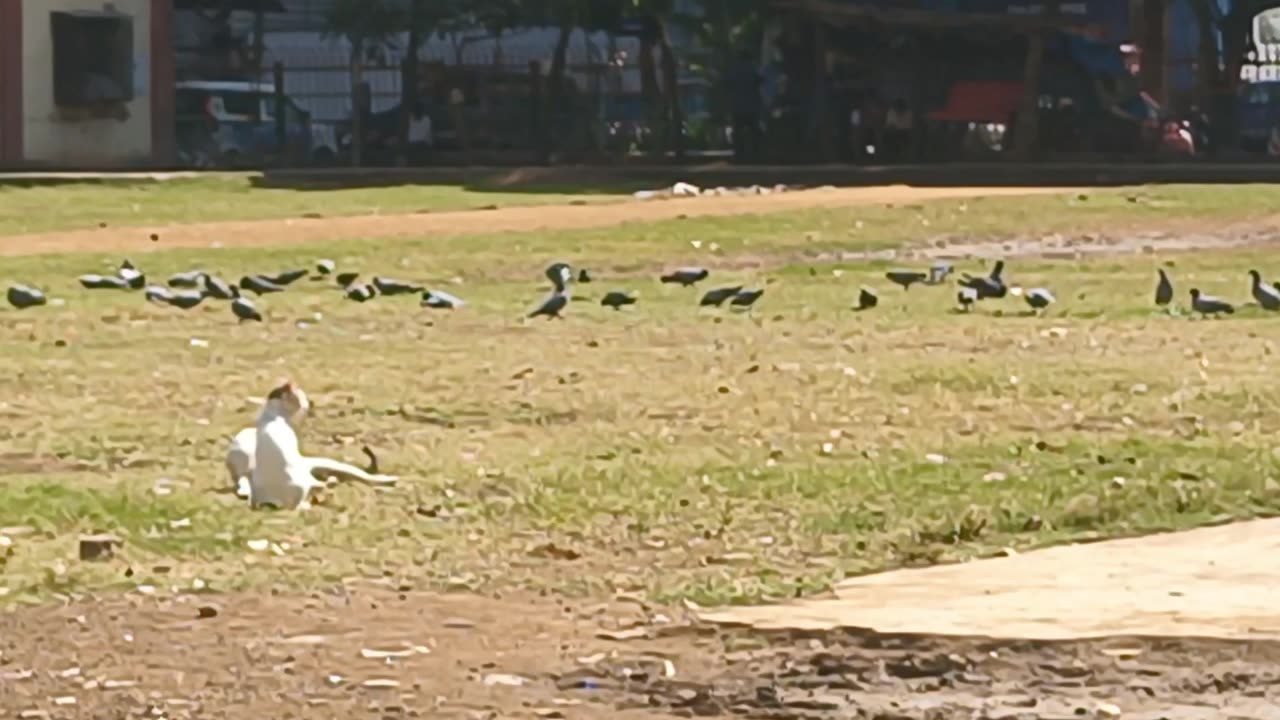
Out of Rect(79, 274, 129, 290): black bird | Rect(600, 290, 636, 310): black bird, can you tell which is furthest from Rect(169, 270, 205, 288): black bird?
Rect(600, 290, 636, 310): black bird

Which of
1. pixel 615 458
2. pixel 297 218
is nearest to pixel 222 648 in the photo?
pixel 615 458

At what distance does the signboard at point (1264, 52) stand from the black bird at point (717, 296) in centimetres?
2445

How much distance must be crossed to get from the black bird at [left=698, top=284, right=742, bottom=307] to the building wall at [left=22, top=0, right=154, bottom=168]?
23.4 m

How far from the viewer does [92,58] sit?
4419 cm

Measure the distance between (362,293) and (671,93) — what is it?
2416cm

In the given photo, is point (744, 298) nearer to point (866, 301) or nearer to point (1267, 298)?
point (866, 301)

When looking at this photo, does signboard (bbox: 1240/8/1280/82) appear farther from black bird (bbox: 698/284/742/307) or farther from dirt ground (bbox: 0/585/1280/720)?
dirt ground (bbox: 0/585/1280/720)

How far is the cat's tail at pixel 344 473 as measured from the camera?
36.4 feet

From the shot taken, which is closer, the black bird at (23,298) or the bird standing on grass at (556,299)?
the bird standing on grass at (556,299)

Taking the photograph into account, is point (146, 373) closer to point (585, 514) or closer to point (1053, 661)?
point (585, 514)

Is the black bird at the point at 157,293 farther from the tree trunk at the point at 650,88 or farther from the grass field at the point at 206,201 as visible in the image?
the tree trunk at the point at 650,88

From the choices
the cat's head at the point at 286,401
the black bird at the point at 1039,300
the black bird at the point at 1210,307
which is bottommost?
the black bird at the point at 1039,300

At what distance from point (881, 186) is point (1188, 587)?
1081 inches

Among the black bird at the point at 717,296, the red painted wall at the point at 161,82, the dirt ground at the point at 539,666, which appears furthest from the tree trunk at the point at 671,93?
the dirt ground at the point at 539,666
